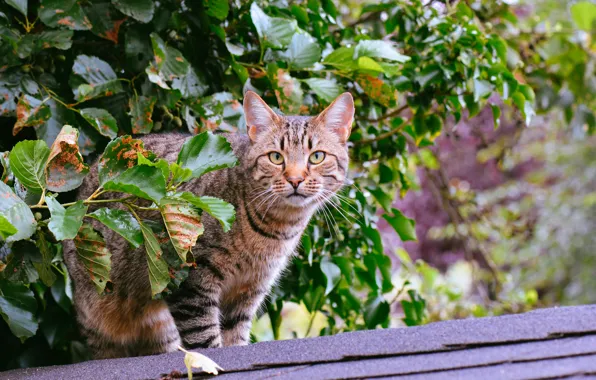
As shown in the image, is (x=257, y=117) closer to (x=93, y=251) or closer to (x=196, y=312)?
(x=196, y=312)

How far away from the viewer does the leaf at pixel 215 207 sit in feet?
6.46

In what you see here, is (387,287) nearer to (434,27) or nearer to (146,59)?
(434,27)

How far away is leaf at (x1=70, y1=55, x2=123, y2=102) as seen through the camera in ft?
9.00

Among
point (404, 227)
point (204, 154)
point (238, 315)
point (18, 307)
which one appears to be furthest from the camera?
point (404, 227)

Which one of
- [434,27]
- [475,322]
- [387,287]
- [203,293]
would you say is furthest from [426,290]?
[475,322]

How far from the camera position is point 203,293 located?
2.72 meters

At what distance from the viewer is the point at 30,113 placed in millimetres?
2662

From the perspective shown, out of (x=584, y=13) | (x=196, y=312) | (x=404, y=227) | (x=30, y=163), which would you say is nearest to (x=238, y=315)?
(x=196, y=312)

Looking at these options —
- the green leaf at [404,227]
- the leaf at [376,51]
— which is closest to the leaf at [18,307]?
the leaf at [376,51]

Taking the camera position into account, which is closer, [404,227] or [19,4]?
[19,4]

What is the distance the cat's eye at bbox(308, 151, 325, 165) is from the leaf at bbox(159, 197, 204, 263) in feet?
3.30

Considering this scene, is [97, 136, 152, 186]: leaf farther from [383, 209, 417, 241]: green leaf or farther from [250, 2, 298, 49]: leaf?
[383, 209, 417, 241]: green leaf

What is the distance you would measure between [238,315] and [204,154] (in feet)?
3.90

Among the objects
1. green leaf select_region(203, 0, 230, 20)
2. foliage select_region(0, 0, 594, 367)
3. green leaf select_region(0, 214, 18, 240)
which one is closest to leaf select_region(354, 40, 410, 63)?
foliage select_region(0, 0, 594, 367)
